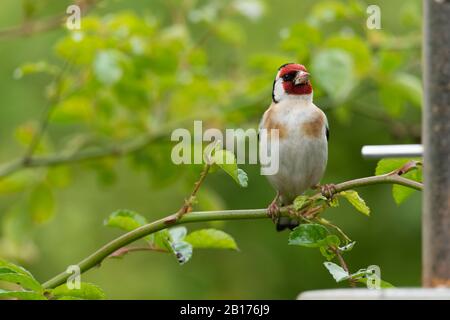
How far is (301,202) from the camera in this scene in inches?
121

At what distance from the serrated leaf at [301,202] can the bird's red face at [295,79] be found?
1.54 meters

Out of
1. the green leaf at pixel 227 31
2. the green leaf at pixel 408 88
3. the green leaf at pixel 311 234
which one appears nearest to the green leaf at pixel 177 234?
the green leaf at pixel 311 234

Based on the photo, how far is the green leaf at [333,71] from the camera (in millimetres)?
5086

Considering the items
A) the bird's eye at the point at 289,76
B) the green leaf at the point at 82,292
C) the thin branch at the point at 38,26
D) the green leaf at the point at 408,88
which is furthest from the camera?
the green leaf at the point at 408,88

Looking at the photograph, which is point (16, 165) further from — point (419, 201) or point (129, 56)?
point (419, 201)

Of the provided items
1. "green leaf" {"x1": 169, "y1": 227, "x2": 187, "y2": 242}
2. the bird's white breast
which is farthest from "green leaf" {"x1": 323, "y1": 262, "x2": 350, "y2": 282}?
the bird's white breast

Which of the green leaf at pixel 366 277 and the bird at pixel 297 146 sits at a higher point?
the bird at pixel 297 146

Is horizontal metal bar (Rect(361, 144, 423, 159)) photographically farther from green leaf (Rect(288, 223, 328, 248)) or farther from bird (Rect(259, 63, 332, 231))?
bird (Rect(259, 63, 332, 231))

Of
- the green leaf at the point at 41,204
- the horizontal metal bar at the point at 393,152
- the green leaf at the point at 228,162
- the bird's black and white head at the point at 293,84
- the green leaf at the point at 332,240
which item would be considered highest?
the bird's black and white head at the point at 293,84

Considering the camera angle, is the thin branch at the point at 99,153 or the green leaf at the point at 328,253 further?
the thin branch at the point at 99,153

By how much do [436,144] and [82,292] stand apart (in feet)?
3.92

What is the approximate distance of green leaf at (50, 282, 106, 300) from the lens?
9.68 ft

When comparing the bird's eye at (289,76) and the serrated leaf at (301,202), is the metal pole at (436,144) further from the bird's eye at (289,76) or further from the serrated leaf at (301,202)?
the bird's eye at (289,76)

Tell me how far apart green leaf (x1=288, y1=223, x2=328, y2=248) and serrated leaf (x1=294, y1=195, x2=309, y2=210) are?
3.9 inches
